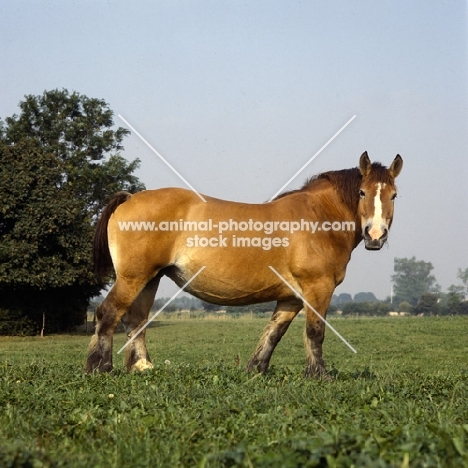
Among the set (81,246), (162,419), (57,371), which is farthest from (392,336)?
(162,419)

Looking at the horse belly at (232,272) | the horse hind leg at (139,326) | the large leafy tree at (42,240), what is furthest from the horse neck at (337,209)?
the large leafy tree at (42,240)

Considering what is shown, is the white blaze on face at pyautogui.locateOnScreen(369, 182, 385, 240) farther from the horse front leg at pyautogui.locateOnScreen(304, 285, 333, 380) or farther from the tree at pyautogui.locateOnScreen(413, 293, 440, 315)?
the tree at pyautogui.locateOnScreen(413, 293, 440, 315)

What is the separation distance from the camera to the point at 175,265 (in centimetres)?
988

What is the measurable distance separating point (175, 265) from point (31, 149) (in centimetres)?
3138

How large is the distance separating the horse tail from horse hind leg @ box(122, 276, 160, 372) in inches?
27.0

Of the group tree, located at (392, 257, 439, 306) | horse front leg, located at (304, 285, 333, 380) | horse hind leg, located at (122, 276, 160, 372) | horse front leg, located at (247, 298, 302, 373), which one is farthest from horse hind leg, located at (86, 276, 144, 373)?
tree, located at (392, 257, 439, 306)

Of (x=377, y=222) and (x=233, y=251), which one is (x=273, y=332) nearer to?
(x=233, y=251)

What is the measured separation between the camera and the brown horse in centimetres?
970

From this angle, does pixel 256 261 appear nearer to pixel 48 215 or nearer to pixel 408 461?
pixel 408 461

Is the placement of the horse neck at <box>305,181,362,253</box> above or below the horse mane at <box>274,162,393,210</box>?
below

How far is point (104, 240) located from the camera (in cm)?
1021

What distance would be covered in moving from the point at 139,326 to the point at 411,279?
160000 mm

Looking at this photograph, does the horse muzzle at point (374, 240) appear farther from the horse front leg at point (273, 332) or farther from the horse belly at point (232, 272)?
the horse front leg at point (273, 332)

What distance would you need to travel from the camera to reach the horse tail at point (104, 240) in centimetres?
1016
